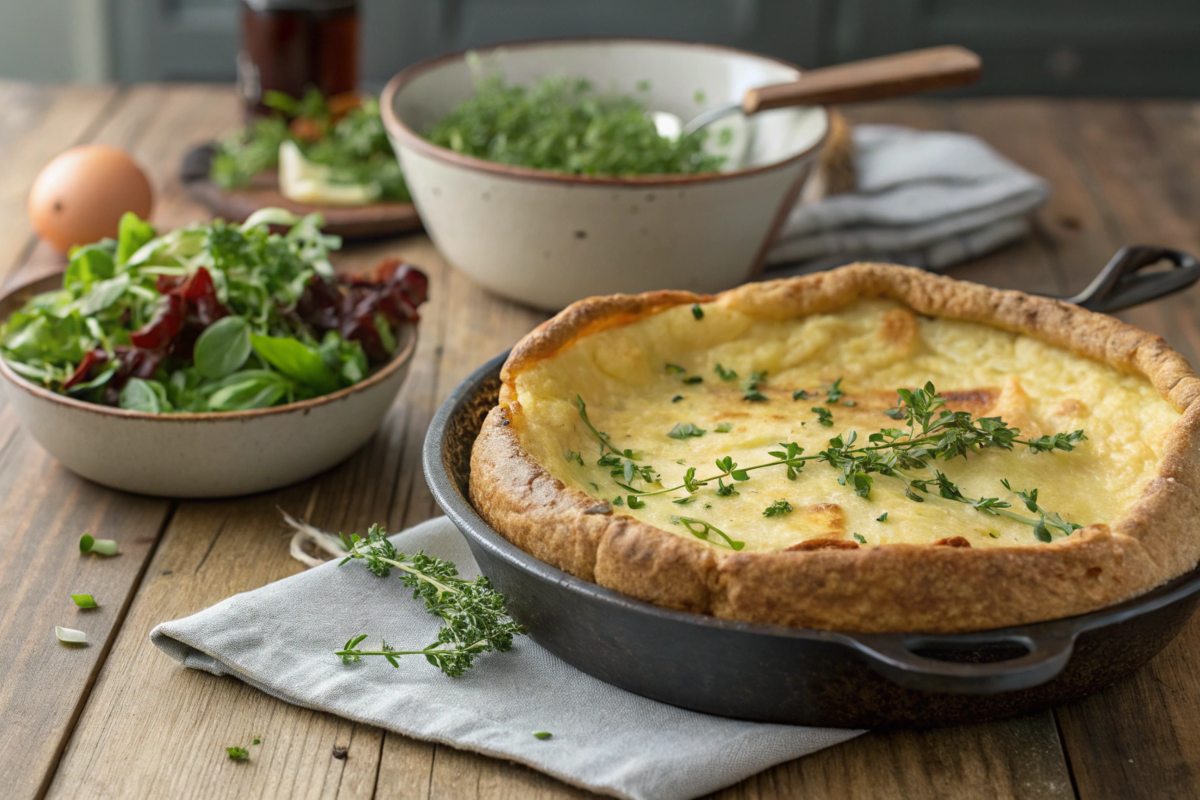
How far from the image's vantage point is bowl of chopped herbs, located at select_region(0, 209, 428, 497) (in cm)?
246

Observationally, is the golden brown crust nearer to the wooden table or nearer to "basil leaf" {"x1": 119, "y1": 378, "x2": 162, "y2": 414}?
the wooden table

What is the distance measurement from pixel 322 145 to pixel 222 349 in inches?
69.1

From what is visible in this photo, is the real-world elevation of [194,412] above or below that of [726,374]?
below

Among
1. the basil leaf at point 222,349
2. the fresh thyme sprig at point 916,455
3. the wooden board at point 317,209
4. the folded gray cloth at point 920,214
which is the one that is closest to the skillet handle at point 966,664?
the fresh thyme sprig at point 916,455

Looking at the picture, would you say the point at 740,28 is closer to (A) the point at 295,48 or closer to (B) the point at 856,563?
(A) the point at 295,48

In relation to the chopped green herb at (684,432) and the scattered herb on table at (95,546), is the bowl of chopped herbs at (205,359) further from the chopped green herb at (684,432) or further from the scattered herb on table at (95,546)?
the chopped green herb at (684,432)

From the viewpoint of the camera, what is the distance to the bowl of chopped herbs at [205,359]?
2.46m

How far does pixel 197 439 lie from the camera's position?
2.43m

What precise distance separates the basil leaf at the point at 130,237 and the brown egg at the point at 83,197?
81cm

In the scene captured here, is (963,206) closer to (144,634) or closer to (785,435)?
(785,435)

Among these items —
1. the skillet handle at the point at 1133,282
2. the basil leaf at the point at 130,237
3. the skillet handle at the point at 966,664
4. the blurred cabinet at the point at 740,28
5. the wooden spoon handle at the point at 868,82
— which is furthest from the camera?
the blurred cabinet at the point at 740,28

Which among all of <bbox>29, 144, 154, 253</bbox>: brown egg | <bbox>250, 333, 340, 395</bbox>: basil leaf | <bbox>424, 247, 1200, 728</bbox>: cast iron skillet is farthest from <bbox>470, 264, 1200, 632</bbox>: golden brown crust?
<bbox>29, 144, 154, 253</bbox>: brown egg

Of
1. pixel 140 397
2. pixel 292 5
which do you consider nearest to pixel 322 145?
pixel 292 5

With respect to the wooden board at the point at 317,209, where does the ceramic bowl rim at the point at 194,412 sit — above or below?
above
